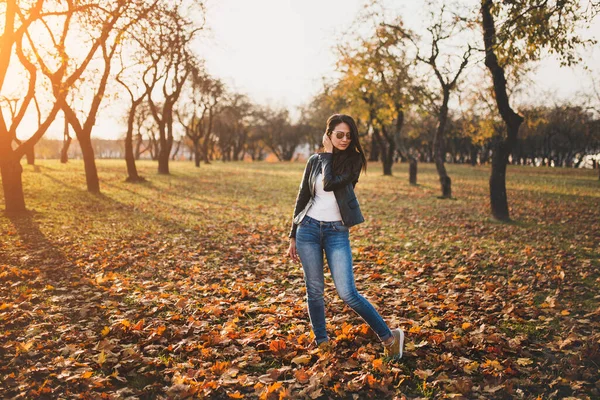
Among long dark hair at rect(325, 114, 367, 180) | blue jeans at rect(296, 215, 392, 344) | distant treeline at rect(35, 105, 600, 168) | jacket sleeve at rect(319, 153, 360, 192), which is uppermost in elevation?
distant treeline at rect(35, 105, 600, 168)

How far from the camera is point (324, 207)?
154 inches

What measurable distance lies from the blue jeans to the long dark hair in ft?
1.67

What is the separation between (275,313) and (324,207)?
7.54 feet

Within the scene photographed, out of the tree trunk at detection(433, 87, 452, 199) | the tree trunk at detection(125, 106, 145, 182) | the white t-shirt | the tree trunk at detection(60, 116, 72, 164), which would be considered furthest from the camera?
the tree trunk at detection(60, 116, 72, 164)

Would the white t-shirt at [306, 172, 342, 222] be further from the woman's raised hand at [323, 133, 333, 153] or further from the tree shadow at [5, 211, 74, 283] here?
the tree shadow at [5, 211, 74, 283]

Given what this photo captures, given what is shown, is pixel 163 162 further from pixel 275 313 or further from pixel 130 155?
pixel 275 313

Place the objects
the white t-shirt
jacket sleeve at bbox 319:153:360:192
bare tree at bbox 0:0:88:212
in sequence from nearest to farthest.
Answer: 1. jacket sleeve at bbox 319:153:360:192
2. the white t-shirt
3. bare tree at bbox 0:0:88:212

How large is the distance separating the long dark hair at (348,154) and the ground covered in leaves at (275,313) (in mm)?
1889

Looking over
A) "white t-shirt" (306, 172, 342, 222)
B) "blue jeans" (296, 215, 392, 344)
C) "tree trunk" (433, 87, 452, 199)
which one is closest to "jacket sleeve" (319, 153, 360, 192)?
"white t-shirt" (306, 172, 342, 222)

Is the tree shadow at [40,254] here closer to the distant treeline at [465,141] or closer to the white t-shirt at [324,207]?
the white t-shirt at [324,207]

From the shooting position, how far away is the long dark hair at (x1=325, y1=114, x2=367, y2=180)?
3867 mm

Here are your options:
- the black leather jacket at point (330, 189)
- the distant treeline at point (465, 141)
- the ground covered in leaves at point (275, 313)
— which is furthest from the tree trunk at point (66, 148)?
the black leather jacket at point (330, 189)

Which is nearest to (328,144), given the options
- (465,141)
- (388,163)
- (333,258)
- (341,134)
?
(341,134)

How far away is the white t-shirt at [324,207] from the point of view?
3.92m
